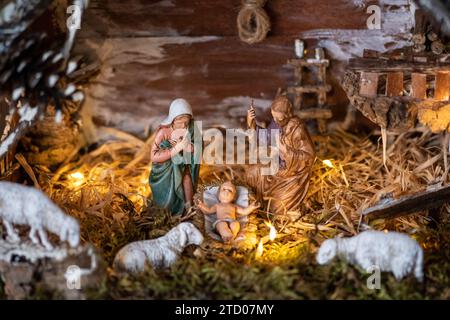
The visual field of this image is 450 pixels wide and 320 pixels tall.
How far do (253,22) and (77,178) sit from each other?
1584 millimetres

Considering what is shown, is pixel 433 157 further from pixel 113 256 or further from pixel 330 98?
pixel 113 256

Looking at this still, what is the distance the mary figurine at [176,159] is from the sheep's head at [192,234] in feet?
1.44

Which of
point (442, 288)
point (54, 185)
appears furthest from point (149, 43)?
point (442, 288)

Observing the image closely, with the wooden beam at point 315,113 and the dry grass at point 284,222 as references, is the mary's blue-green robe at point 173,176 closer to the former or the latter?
the dry grass at point 284,222

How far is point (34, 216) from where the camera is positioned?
3436 mm

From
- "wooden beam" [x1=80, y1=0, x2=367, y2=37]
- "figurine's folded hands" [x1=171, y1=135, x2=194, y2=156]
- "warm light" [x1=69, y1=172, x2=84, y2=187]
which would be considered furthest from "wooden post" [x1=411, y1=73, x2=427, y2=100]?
"warm light" [x1=69, y1=172, x2=84, y2=187]

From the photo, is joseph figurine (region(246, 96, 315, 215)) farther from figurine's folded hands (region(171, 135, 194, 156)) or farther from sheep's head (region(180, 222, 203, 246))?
sheep's head (region(180, 222, 203, 246))

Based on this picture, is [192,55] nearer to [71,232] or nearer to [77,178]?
[77,178]

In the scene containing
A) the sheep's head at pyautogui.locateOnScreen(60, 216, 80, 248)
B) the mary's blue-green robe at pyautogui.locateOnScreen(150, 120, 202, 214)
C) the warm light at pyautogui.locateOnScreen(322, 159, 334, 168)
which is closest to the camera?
the sheep's head at pyautogui.locateOnScreen(60, 216, 80, 248)

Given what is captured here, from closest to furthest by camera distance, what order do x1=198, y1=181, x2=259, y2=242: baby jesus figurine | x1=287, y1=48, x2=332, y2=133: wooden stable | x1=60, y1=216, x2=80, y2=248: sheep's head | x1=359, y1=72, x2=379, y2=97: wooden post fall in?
x1=60, y1=216, x2=80, y2=248: sheep's head → x1=198, y1=181, x2=259, y2=242: baby jesus figurine → x1=359, y1=72, x2=379, y2=97: wooden post → x1=287, y1=48, x2=332, y2=133: wooden stable

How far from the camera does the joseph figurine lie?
13.7 ft

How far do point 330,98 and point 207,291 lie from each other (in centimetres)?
208

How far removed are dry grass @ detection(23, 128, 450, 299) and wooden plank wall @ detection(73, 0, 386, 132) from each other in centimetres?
34

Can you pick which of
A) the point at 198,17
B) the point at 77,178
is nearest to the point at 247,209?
the point at 77,178
